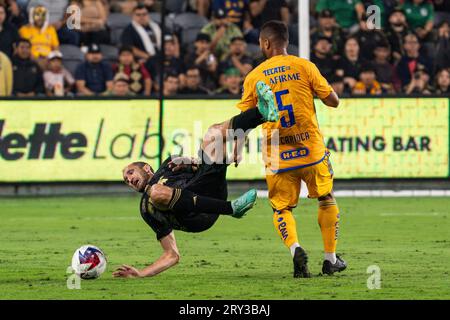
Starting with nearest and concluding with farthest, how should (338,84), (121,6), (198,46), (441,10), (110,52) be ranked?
(338,84) < (198,46) < (110,52) < (121,6) < (441,10)

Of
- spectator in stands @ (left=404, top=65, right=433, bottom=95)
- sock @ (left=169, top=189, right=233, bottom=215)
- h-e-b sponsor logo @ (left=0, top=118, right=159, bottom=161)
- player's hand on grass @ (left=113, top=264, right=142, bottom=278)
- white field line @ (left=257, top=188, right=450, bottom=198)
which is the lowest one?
white field line @ (left=257, top=188, right=450, bottom=198)

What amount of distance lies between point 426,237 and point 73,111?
303 inches

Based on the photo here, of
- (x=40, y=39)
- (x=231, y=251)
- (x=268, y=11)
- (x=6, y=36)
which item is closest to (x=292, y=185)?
(x=231, y=251)

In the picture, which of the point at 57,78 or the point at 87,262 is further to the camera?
the point at 57,78

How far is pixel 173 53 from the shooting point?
21391mm

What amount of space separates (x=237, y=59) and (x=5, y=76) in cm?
400

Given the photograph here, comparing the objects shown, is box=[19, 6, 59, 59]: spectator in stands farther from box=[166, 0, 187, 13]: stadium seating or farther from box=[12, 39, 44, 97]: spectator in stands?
box=[166, 0, 187, 13]: stadium seating

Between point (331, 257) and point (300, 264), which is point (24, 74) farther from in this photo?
point (300, 264)

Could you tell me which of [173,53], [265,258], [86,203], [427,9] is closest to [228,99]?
[173,53]

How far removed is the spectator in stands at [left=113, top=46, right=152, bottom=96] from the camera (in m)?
21.0

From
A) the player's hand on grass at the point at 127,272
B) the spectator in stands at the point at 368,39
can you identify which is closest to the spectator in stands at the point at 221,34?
the spectator in stands at the point at 368,39

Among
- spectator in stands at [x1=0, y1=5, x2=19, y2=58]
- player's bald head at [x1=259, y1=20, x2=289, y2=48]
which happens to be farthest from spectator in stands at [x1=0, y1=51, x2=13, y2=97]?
player's bald head at [x1=259, y1=20, x2=289, y2=48]

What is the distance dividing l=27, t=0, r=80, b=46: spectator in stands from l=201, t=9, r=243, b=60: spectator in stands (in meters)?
2.33

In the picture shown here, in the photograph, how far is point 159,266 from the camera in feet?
36.2
